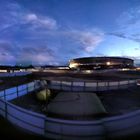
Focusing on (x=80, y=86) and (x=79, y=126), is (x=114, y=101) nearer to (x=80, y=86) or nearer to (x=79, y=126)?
(x=80, y=86)

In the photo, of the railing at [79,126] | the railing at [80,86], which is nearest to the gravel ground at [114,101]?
the railing at [80,86]

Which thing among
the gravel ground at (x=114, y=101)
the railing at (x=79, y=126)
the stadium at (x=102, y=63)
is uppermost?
the stadium at (x=102, y=63)

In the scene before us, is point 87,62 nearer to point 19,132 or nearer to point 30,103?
point 30,103

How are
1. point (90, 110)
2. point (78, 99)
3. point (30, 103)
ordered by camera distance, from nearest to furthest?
point (90, 110) < point (30, 103) < point (78, 99)

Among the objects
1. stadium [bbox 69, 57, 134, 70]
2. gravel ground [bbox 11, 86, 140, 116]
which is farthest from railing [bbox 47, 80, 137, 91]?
stadium [bbox 69, 57, 134, 70]

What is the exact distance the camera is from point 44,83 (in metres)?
32.1

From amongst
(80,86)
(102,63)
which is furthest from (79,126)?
(102,63)

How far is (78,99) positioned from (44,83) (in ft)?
22.1

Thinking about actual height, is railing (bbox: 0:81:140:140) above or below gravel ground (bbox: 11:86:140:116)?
above

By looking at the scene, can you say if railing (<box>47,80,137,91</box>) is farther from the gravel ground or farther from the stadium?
the stadium

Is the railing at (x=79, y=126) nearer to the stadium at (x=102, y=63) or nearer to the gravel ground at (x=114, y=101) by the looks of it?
the gravel ground at (x=114, y=101)

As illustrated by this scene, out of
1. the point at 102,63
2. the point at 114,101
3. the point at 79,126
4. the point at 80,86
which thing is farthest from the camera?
the point at 102,63

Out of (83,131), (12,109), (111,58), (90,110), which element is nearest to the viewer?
(83,131)

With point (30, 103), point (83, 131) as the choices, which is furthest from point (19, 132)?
point (30, 103)
